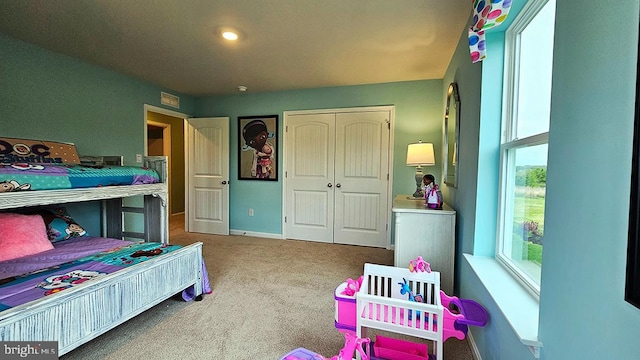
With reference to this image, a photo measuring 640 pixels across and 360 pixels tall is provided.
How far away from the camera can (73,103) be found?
289 centimetres

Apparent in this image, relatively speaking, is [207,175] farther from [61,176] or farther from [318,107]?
[61,176]

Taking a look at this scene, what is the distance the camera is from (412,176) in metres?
3.71

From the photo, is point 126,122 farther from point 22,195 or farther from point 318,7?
point 318,7

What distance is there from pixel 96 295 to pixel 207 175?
3130mm

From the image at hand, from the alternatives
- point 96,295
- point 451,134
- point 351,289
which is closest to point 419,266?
point 351,289

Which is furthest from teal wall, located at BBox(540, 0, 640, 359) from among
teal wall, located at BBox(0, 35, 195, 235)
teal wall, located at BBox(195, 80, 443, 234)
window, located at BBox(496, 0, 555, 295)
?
teal wall, located at BBox(0, 35, 195, 235)

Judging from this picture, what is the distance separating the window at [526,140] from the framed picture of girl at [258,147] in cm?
321

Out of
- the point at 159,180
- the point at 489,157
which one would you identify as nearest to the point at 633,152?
the point at 489,157

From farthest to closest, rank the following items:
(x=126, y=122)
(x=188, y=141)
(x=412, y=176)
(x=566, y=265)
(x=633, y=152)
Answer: (x=188, y=141) < (x=412, y=176) < (x=126, y=122) < (x=566, y=265) < (x=633, y=152)

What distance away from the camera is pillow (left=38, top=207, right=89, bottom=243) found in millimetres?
2264

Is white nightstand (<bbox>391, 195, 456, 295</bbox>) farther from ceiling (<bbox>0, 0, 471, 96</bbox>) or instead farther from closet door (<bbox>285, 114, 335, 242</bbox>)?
closet door (<bbox>285, 114, 335, 242</bbox>)

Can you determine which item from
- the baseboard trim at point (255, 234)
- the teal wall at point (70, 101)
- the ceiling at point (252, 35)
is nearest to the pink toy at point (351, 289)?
the ceiling at point (252, 35)

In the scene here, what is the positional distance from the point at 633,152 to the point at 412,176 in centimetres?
323

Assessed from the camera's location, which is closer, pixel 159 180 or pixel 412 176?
pixel 159 180
